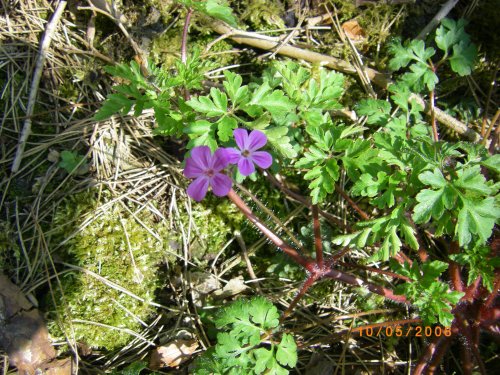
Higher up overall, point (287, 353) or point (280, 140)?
point (280, 140)

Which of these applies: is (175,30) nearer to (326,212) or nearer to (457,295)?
(326,212)

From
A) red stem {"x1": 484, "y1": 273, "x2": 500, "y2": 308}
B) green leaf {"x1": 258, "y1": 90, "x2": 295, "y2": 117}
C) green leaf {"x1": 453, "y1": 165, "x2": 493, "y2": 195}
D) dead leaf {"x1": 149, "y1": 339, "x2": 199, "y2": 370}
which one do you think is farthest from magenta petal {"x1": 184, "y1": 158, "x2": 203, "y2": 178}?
red stem {"x1": 484, "y1": 273, "x2": 500, "y2": 308}

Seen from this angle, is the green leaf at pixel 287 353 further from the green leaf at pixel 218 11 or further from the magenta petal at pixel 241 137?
the green leaf at pixel 218 11

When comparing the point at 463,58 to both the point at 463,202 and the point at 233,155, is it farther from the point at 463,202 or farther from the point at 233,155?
the point at 233,155

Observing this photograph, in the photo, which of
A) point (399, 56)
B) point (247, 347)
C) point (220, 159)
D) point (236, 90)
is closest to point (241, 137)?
point (220, 159)

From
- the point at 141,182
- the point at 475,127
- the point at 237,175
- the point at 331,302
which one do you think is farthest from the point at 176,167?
the point at 475,127

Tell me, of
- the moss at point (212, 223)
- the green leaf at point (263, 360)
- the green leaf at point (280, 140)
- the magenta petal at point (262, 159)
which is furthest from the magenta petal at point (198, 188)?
the green leaf at point (263, 360)
